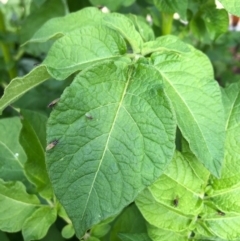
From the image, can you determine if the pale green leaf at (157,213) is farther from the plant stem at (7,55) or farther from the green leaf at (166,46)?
the plant stem at (7,55)

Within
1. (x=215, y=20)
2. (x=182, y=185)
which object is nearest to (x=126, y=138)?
(x=182, y=185)

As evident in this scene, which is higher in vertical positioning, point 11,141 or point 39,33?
point 39,33

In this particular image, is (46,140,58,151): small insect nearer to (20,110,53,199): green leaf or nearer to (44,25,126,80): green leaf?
(44,25,126,80): green leaf

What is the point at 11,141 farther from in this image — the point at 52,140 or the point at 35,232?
the point at 52,140

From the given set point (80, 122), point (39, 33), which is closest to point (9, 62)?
point (39, 33)

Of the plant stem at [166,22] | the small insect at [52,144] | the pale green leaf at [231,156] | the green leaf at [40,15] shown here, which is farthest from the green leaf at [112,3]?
the small insect at [52,144]

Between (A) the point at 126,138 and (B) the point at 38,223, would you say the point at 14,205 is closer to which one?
(B) the point at 38,223
